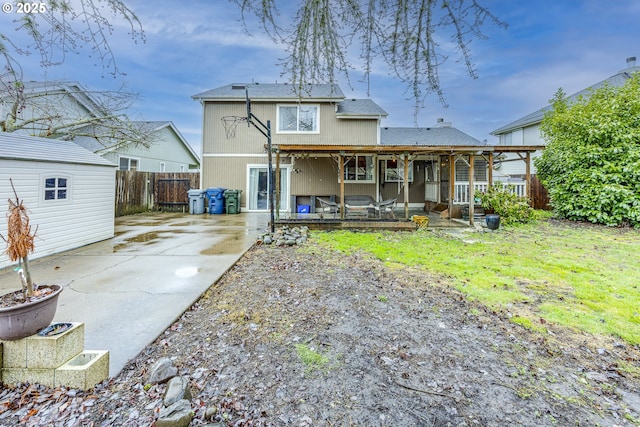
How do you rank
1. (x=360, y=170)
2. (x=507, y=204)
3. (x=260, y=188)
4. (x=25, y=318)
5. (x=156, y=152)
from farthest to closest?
1. (x=156, y=152)
2. (x=260, y=188)
3. (x=360, y=170)
4. (x=507, y=204)
5. (x=25, y=318)

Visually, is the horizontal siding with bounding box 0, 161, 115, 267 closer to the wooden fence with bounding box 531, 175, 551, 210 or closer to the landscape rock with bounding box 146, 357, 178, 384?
the landscape rock with bounding box 146, 357, 178, 384

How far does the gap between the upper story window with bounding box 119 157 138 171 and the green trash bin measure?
6.10m

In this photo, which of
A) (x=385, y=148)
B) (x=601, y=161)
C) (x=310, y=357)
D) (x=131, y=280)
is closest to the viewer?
(x=310, y=357)

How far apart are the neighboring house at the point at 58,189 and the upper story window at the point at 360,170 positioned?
8.78 meters

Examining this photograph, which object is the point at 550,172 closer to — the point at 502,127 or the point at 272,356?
the point at 502,127

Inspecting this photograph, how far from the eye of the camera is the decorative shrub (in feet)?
31.9

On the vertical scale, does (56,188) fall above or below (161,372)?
above

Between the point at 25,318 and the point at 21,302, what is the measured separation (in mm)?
119

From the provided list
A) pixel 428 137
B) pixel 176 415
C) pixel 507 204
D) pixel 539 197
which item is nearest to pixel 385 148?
pixel 507 204

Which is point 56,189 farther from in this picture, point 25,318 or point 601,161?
point 601,161

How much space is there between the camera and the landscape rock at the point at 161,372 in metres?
2.05

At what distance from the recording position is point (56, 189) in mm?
5566

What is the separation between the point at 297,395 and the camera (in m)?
1.98

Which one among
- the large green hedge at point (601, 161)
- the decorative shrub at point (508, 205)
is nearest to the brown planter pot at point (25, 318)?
the decorative shrub at point (508, 205)
